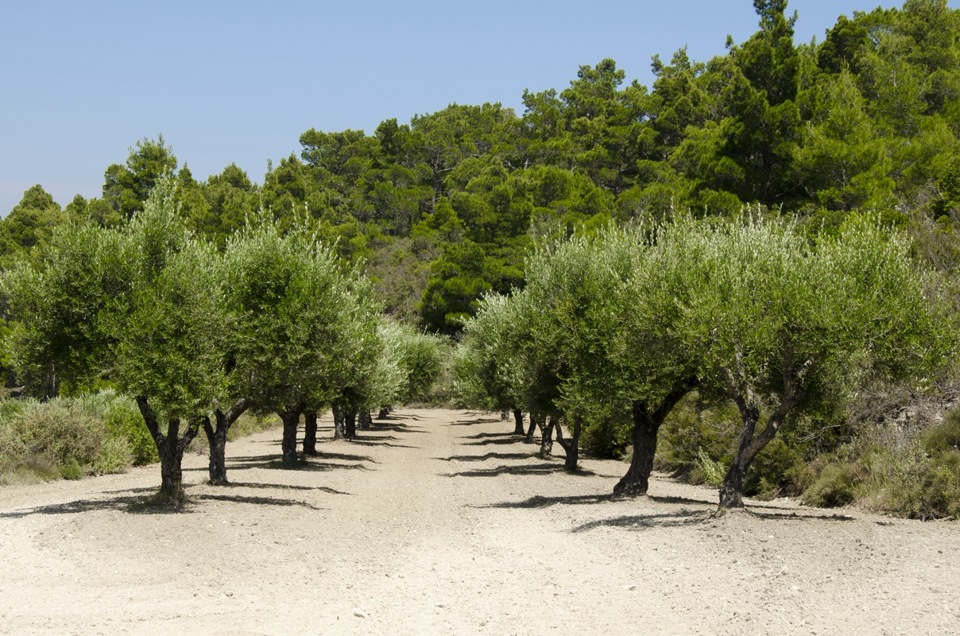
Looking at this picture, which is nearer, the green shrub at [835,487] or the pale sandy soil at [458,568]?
the pale sandy soil at [458,568]

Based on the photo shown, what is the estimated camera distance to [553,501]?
73.9 ft

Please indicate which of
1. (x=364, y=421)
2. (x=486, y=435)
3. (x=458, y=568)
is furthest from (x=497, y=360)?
(x=364, y=421)

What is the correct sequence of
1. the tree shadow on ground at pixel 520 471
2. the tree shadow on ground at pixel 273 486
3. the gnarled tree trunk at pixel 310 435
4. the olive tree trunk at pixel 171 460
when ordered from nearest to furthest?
the olive tree trunk at pixel 171 460, the tree shadow on ground at pixel 273 486, the tree shadow on ground at pixel 520 471, the gnarled tree trunk at pixel 310 435

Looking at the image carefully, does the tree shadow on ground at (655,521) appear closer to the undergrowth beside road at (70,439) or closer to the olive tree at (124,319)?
the olive tree at (124,319)

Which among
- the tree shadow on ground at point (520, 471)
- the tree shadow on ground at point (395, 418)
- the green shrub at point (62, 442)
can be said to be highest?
the green shrub at point (62, 442)

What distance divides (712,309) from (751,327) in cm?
79

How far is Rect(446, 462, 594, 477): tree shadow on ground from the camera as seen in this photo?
102 feet

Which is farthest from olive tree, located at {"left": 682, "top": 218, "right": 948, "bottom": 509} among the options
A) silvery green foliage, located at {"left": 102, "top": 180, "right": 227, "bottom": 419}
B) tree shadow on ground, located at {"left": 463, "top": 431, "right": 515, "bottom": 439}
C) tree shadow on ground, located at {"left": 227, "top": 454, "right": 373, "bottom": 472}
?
tree shadow on ground, located at {"left": 463, "top": 431, "right": 515, "bottom": 439}

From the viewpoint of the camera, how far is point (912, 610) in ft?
32.1

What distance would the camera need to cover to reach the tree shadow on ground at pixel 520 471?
30966 millimetres

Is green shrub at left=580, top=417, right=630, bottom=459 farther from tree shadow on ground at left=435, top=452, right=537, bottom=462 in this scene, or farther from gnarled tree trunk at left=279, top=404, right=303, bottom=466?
gnarled tree trunk at left=279, top=404, right=303, bottom=466

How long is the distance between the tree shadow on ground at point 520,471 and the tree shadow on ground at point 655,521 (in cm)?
1216

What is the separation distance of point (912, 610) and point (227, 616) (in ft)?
27.4

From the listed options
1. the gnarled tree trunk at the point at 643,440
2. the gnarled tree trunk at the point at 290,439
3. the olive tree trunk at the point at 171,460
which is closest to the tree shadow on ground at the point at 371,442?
the gnarled tree trunk at the point at 290,439
